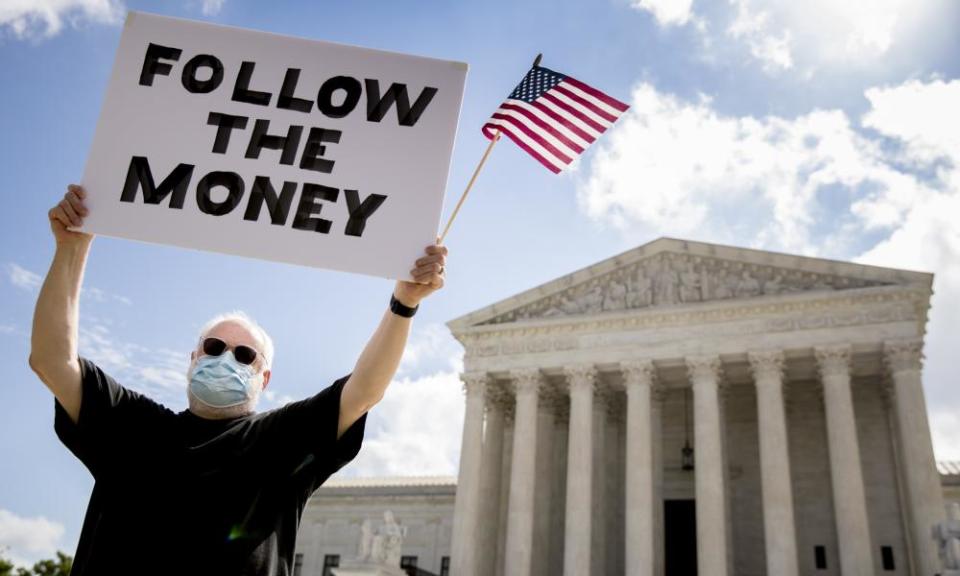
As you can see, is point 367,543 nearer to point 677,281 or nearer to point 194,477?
point 677,281

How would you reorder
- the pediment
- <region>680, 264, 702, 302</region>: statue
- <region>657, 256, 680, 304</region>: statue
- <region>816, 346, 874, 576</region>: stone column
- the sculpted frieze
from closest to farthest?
<region>816, 346, 874, 576</region>: stone column → the pediment → the sculpted frieze → <region>680, 264, 702, 302</region>: statue → <region>657, 256, 680, 304</region>: statue

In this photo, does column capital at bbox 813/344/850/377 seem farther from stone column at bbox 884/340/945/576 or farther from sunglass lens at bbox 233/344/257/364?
sunglass lens at bbox 233/344/257/364

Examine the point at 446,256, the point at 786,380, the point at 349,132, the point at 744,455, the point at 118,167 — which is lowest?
the point at 446,256

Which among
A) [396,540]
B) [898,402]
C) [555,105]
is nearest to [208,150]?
[555,105]

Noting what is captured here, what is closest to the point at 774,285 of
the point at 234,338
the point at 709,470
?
the point at 709,470

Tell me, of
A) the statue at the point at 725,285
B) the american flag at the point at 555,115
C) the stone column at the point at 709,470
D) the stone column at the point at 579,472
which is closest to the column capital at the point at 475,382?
the stone column at the point at 579,472

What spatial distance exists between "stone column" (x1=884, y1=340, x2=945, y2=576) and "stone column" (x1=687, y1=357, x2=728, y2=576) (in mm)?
6277

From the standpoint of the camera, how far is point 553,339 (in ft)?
119

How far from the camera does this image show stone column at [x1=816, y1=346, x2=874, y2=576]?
28031mm

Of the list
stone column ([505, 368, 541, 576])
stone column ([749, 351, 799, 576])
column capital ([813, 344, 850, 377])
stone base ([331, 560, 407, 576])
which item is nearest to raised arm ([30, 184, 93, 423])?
stone base ([331, 560, 407, 576])

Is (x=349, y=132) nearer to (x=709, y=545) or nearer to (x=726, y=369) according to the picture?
(x=709, y=545)

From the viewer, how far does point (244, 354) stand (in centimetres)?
407

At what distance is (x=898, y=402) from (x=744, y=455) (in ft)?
26.7

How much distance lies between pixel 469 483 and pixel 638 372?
8.51 m
